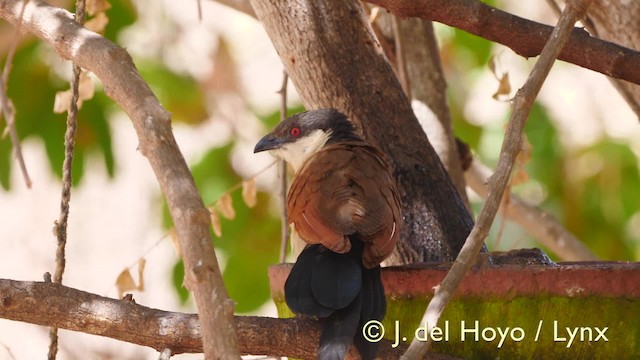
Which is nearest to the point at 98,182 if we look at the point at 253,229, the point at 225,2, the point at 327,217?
the point at 253,229

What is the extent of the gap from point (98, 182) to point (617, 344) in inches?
172

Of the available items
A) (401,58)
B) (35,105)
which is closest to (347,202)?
(401,58)

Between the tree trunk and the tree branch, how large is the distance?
15.9 inches

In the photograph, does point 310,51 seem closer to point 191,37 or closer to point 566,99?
point 191,37

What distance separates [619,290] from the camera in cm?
165

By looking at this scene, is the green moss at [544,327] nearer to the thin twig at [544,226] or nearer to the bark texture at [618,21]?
the bark texture at [618,21]

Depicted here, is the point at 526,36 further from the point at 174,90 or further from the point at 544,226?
the point at 174,90

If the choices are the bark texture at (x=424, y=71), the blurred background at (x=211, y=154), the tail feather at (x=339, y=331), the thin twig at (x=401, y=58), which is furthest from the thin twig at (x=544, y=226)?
the tail feather at (x=339, y=331)

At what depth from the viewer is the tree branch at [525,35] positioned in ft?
6.93

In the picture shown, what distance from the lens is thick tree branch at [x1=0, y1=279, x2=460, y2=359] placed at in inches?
63.5

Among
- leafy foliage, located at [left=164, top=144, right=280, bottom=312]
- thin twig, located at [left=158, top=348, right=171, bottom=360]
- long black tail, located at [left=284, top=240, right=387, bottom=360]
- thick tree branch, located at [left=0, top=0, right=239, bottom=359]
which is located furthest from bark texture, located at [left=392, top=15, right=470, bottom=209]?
thin twig, located at [left=158, top=348, right=171, bottom=360]

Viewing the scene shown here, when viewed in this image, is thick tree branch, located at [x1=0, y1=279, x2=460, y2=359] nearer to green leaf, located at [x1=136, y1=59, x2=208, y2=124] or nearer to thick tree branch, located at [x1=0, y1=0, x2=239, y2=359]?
thick tree branch, located at [x1=0, y1=0, x2=239, y2=359]

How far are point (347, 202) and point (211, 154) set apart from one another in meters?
2.26

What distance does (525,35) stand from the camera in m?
2.15
